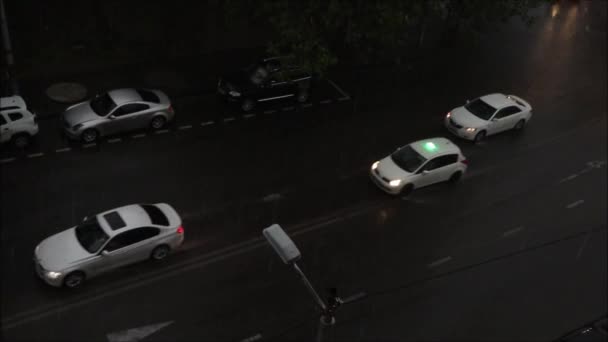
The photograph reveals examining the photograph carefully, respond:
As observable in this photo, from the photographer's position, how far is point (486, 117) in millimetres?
25844

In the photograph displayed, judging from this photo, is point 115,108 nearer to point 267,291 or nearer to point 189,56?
point 189,56

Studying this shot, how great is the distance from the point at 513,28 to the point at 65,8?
23.5m

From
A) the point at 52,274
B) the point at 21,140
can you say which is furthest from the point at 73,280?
the point at 21,140

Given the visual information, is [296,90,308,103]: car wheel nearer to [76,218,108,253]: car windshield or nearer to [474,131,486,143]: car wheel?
[474,131,486,143]: car wheel

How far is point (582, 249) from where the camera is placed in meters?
21.4

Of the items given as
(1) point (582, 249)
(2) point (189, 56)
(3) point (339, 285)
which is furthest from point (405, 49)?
(3) point (339, 285)

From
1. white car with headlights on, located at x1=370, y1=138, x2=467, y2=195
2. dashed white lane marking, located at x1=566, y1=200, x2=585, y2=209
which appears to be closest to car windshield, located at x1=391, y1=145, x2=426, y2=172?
white car with headlights on, located at x1=370, y1=138, x2=467, y2=195

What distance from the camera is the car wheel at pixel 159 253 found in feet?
60.4

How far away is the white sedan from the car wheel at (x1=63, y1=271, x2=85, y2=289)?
15.2m

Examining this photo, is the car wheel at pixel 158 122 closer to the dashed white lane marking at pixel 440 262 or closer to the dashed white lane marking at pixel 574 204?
the dashed white lane marking at pixel 440 262

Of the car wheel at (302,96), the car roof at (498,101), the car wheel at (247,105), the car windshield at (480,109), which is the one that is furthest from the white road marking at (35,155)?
the car roof at (498,101)

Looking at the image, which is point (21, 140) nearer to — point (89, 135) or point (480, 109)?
point (89, 135)

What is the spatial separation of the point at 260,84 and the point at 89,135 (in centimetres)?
672

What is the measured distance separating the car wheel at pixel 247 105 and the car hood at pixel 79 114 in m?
5.62
